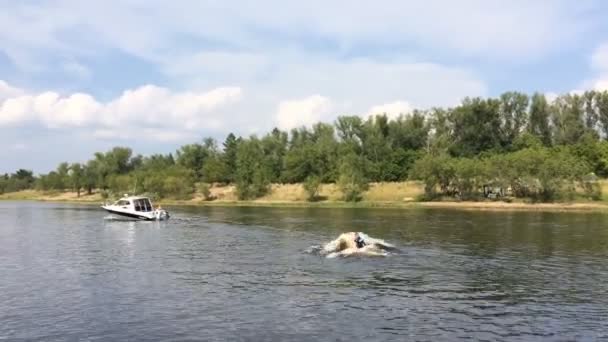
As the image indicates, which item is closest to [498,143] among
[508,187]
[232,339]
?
[508,187]

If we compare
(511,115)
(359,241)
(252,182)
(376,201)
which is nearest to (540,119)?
(511,115)

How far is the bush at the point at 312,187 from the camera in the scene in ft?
557

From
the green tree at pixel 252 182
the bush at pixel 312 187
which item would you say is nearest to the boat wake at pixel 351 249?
the bush at pixel 312 187

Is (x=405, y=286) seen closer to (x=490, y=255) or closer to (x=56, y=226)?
(x=490, y=255)

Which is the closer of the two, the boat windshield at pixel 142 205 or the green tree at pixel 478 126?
the boat windshield at pixel 142 205

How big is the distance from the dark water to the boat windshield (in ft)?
115

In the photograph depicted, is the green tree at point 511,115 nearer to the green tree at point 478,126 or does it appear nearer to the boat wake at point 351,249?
the green tree at point 478,126

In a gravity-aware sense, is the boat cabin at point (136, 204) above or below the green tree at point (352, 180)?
below

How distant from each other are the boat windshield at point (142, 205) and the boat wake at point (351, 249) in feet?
176

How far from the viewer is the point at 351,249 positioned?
162ft

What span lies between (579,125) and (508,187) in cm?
4725

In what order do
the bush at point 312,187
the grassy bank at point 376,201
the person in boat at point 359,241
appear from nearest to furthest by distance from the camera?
1. the person in boat at point 359,241
2. the grassy bank at point 376,201
3. the bush at point 312,187

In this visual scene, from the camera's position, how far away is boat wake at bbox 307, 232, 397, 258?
48.9 meters

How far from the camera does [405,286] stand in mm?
36250
